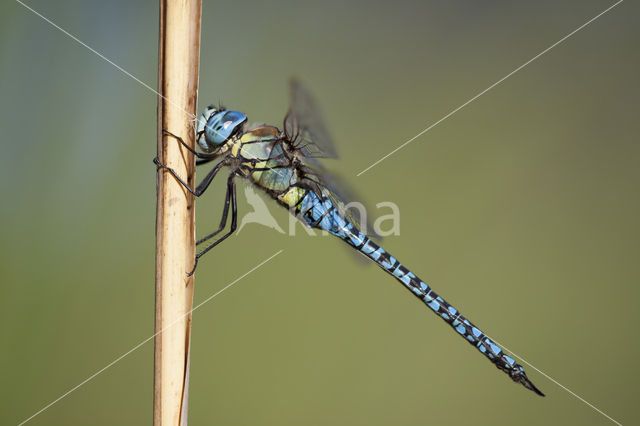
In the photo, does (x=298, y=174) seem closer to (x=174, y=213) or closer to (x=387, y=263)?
(x=387, y=263)

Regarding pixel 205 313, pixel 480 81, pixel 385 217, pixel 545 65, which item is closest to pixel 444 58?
pixel 480 81

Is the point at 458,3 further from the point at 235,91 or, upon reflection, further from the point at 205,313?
the point at 205,313

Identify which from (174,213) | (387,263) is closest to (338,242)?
(387,263)

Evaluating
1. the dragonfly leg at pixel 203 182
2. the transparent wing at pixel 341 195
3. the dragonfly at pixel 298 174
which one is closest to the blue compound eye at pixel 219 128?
the dragonfly at pixel 298 174

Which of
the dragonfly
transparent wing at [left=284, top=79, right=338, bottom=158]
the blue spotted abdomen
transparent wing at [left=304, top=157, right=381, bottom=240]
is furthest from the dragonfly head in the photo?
the blue spotted abdomen

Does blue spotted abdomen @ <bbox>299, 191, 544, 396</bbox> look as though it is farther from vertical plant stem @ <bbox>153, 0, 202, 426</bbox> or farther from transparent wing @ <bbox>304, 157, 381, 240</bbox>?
vertical plant stem @ <bbox>153, 0, 202, 426</bbox>

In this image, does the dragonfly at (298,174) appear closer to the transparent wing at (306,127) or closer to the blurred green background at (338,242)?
the transparent wing at (306,127)
